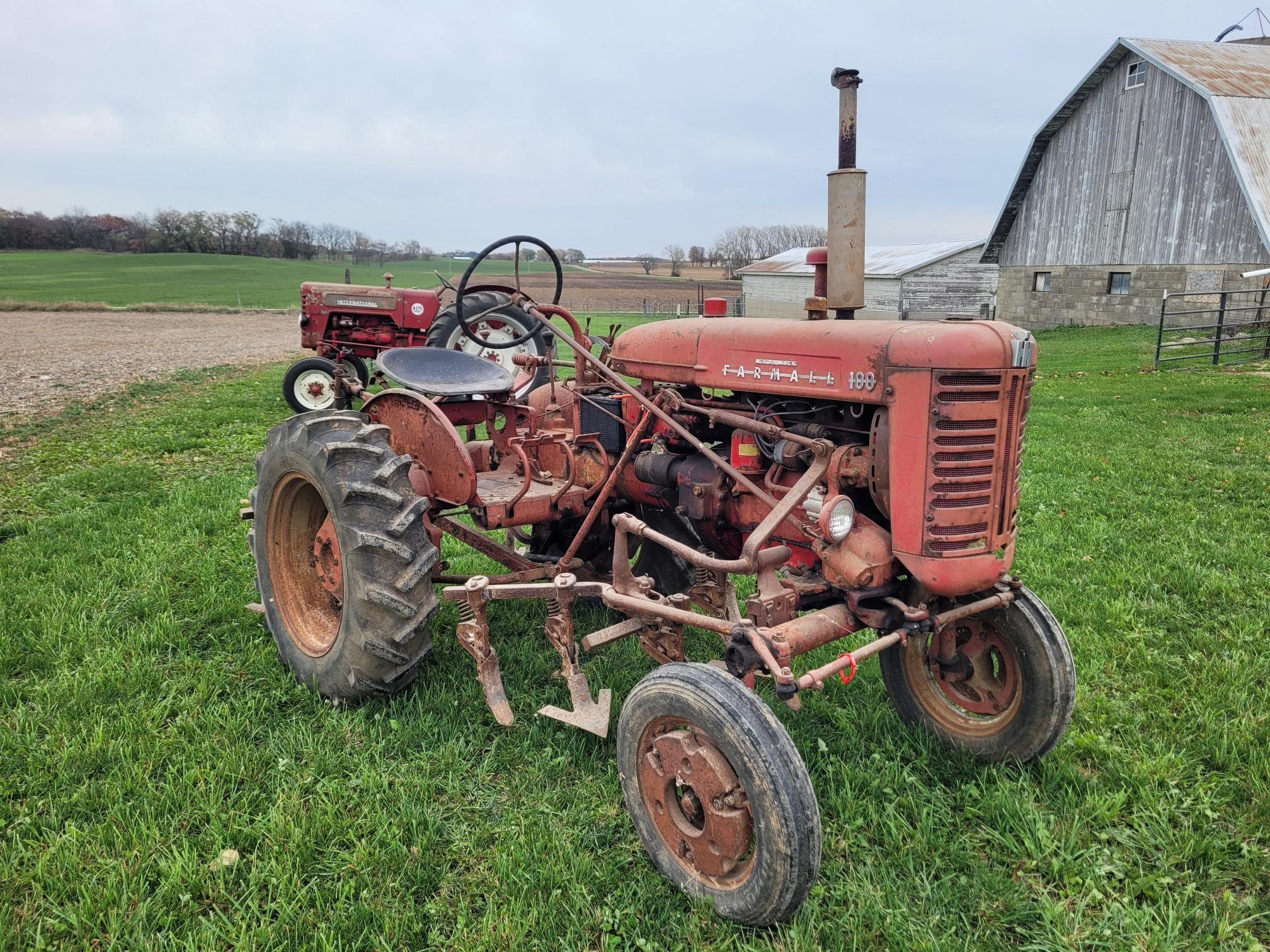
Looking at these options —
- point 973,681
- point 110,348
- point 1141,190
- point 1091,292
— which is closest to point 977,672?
point 973,681

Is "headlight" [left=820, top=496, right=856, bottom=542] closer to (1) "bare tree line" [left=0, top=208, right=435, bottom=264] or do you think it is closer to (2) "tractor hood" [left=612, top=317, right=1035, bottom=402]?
(2) "tractor hood" [left=612, top=317, right=1035, bottom=402]

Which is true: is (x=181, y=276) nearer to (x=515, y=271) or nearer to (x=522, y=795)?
(x=515, y=271)

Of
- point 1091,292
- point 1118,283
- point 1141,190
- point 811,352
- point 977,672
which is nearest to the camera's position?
Answer: point 811,352

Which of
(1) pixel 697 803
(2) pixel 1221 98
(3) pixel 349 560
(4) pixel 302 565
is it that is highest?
(2) pixel 1221 98

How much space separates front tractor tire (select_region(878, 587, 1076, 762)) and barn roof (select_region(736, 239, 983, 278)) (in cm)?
2394

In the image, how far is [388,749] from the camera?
3189 mm

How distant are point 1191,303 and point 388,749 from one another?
74.2 feet

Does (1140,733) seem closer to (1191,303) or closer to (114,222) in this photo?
(1191,303)

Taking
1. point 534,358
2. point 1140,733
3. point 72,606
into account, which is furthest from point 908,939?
point 72,606

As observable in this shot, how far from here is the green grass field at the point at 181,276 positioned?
131 ft

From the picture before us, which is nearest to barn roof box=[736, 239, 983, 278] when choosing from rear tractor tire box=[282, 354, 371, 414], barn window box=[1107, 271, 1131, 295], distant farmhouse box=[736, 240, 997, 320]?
distant farmhouse box=[736, 240, 997, 320]

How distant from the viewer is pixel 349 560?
3.26 m

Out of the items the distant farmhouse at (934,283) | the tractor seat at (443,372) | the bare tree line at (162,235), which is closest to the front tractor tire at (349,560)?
the tractor seat at (443,372)

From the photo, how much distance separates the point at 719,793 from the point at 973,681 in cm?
134
